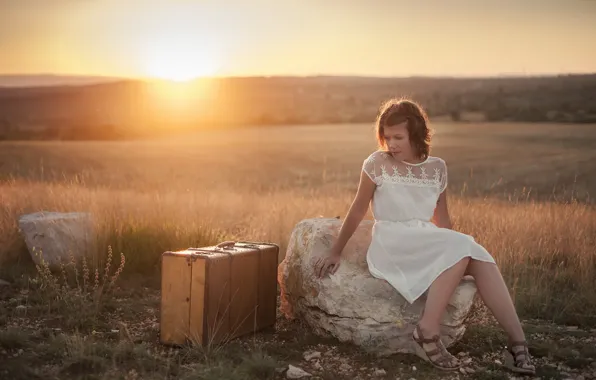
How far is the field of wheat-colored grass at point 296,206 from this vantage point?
7.05 m

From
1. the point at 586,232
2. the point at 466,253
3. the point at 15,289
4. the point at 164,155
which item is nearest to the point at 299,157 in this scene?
the point at 164,155

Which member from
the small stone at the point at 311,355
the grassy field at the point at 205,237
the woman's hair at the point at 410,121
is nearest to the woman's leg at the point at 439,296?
the grassy field at the point at 205,237

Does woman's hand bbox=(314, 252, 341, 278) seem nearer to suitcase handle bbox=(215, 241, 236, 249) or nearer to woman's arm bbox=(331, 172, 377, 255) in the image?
woman's arm bbox=(331, 172, 377, 255)

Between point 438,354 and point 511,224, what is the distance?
3.97m

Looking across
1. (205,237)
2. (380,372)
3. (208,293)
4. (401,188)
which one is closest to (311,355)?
(380,372)

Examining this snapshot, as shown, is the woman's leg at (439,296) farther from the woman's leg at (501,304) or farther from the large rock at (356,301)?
the large rock at (356,301)

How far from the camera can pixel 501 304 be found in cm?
443

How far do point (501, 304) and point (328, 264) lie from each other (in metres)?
1.16

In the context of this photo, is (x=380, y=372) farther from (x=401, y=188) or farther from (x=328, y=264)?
(x=401, y=188)

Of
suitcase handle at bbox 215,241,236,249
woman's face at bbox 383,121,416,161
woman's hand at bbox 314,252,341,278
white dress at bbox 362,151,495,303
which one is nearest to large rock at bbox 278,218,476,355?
woman's hand at bbox 314,252,341,278

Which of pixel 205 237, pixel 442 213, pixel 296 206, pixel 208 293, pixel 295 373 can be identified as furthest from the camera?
pixel 296 206

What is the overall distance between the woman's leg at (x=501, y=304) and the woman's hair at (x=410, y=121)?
0.89 metres

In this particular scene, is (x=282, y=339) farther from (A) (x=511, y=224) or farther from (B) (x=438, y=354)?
(A) (x=511, y=224)

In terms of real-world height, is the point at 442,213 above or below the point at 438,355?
above
